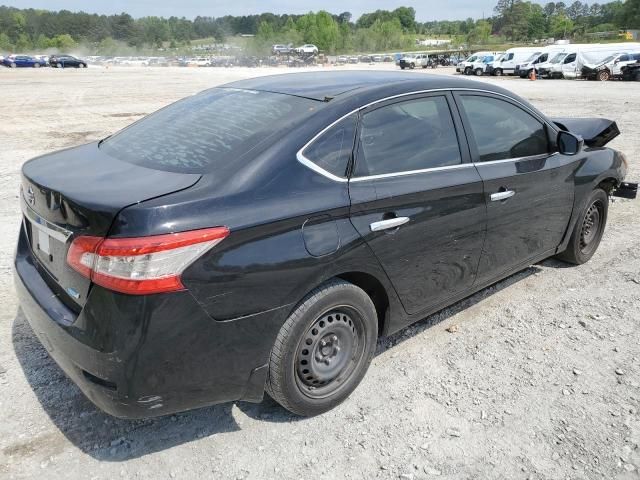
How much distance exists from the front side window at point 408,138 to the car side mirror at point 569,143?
1.19 meters

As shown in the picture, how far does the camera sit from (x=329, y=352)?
2986mm

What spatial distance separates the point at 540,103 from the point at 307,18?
521 ft

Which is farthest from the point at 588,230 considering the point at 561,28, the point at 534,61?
the point at 561,28

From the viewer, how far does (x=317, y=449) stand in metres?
2.76

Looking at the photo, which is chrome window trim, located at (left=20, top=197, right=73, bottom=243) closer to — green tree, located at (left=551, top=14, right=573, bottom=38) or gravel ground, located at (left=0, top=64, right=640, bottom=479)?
gravel ground, located at (left=0, top=64, right=640, bottom=479)

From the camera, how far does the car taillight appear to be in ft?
7.28

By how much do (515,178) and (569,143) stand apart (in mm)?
706

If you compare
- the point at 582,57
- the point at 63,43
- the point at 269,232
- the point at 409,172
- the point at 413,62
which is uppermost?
the point at 63,43

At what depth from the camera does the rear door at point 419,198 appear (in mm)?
2943

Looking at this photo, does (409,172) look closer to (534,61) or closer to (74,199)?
(74,199)

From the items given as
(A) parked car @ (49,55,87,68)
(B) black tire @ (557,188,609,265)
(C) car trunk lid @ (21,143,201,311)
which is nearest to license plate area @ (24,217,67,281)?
(C) car trunk lid @ (21,143,201,311)

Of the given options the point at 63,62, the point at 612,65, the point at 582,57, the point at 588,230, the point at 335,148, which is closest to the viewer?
the point at 335,148

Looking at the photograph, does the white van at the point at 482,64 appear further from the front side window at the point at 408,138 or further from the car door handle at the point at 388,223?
the car door handle at the point at 388,223

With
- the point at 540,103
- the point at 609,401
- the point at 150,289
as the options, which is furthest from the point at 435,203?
the point at 540,103
